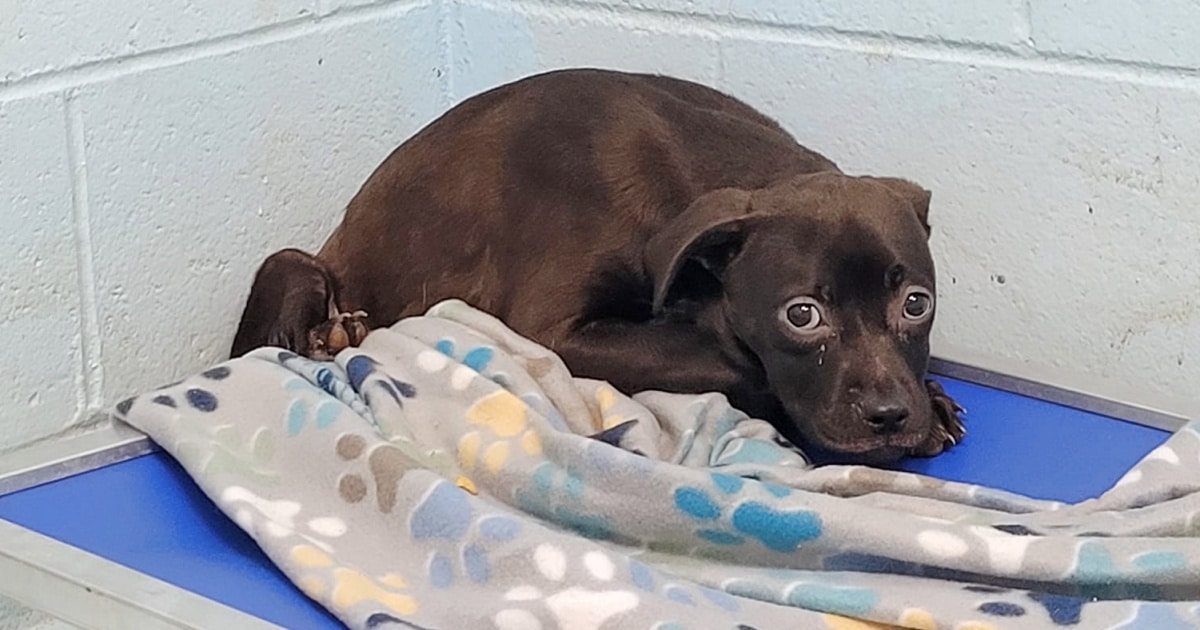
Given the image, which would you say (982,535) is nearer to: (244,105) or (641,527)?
(641,527)

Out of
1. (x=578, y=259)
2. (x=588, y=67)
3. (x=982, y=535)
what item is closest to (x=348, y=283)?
(x=578, y=259)

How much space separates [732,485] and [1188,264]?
0.74 metres

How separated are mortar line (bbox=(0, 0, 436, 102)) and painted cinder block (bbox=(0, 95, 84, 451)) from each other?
0.05 feet

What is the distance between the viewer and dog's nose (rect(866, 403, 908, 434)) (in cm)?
154

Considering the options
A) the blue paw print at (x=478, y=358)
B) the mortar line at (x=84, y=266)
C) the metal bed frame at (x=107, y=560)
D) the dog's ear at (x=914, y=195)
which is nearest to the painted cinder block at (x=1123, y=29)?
the dog's ear at (x=914, y=195)

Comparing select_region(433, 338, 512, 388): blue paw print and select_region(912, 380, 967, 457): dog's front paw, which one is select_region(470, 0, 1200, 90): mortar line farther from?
select_region(433, 338, 512, 388): blue paw print

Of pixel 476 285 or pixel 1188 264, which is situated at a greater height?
pixel 1188 264

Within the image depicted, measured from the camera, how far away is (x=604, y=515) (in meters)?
1.36

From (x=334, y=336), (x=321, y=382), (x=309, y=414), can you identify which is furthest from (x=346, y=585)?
(x=334, y=336)

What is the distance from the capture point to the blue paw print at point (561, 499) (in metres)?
1.37

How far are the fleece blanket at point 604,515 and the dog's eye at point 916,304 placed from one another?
→ 0.61ft

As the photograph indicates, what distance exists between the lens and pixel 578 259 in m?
1.79

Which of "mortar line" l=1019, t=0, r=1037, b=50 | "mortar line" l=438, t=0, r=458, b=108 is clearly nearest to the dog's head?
"mortar line" l=1019, t=0, r=1037, b=50

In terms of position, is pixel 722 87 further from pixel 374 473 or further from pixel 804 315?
pixel 374 473
